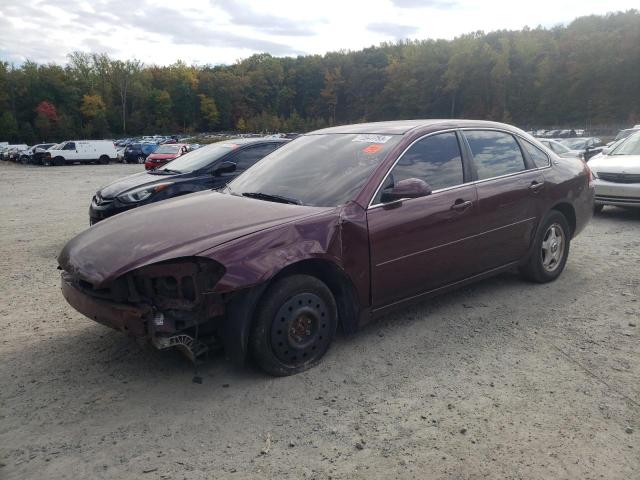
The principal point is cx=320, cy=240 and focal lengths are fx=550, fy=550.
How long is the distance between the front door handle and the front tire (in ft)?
8.40

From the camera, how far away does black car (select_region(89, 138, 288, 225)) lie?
7.25 m

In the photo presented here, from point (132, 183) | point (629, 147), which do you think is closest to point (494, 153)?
point (132, 183)

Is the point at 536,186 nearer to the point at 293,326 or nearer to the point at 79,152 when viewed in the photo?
the point at 293,326

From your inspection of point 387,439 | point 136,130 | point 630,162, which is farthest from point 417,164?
point 136,130

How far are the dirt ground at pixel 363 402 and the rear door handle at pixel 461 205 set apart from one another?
98 centimetres

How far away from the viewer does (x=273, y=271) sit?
11.4ft

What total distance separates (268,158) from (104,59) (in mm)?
123160

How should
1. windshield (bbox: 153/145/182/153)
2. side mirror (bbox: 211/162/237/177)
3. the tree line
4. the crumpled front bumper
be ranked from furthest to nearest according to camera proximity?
the tree line, windshield (bbox: 153/145/182/153), side mirror (bbox: 211/162/237/177), the crumpled front bumper

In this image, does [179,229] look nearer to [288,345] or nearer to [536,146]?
[288,345]

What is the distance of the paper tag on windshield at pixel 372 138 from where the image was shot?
4.50 metres

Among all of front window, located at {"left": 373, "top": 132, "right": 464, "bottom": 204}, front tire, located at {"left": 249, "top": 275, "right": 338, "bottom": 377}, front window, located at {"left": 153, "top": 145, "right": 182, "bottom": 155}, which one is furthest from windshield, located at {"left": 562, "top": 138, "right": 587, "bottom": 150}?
front tire, located at {"left": 249, "top": 275, "right": 338, "bottom": 377}

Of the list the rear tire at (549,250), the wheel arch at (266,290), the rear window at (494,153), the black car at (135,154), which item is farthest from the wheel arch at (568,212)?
the black car at (135,154)

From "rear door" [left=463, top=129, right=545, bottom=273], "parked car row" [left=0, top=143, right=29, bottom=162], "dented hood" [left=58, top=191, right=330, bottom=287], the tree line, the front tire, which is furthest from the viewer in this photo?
the tree line

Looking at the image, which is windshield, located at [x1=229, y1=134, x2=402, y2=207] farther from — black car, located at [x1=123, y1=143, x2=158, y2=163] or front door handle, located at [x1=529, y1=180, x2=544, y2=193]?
black car, located at [x1=123, y1=143, x2=158, y2=163]
